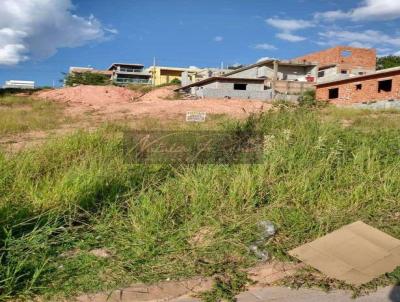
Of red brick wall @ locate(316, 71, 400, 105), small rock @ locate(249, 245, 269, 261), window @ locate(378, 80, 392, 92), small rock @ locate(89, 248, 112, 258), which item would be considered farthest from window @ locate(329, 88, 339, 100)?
small rock @ locate(89, 248, 112, 258)

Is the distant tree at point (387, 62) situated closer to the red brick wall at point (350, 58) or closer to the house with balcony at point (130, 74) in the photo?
the red brick wall at point (350, 58)

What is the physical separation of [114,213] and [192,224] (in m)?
0.67

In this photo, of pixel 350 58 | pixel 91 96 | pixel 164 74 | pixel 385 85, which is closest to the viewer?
pixel 385 85

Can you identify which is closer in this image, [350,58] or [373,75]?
[373,75]

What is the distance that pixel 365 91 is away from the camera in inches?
856

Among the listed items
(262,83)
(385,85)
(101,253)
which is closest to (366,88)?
(385,85)

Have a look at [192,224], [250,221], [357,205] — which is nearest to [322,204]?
[357,205]

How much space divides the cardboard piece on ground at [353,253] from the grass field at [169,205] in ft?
0.38

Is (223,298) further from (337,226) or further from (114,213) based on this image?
(337,226)

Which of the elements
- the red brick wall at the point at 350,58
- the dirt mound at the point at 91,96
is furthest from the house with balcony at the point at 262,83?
the red brick wall at the point at 350,58

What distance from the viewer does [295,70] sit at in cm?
3512

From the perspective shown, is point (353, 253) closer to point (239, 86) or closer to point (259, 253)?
point (259, 253)

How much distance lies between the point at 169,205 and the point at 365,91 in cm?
2084

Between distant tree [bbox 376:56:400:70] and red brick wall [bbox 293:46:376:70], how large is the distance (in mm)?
Result: 3285
